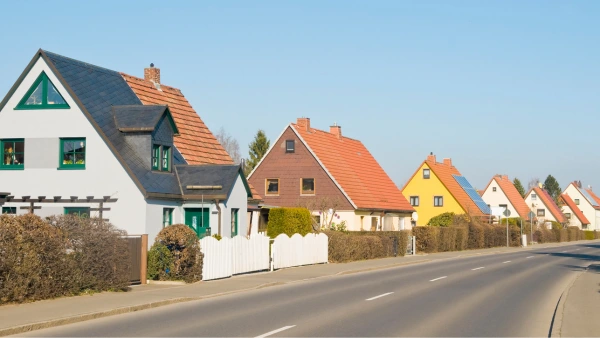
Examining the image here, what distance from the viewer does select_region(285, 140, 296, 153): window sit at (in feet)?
189

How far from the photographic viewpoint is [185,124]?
38.4 m

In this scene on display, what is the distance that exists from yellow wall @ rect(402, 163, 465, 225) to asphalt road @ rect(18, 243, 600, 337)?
179ft

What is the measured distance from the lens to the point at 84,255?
19.1m

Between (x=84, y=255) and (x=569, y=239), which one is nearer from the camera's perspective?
(x=84, y=255)

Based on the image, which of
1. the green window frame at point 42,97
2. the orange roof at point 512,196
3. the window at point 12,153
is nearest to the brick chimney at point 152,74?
the green window frame at point 42,97

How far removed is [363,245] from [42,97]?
16.7 m

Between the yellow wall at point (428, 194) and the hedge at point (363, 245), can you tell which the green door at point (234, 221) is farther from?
the yellow wall at point (428, 194)

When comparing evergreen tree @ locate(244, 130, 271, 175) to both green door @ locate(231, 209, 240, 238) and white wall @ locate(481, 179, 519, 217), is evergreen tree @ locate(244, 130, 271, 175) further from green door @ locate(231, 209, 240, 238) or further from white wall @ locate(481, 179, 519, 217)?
green door @ locate(231, 209, 240, 238)

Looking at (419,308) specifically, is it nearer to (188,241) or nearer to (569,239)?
(188,241)

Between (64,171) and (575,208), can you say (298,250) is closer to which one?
(64,171)

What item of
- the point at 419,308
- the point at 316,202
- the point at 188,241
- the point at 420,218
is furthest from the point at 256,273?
the point at 420,218

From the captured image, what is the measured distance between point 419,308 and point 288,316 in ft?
10.7

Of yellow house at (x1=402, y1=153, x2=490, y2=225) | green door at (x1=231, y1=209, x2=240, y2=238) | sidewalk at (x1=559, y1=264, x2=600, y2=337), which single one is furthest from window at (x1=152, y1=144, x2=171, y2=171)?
yellow house at (x1=402, y1=153, x2=490, y2=225)

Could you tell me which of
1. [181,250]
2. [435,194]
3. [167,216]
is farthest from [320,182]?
[181,250]
